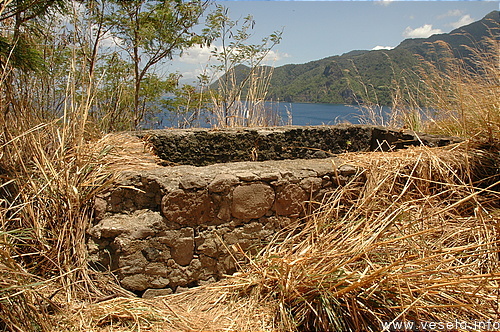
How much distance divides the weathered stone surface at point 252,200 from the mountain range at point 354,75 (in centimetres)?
280

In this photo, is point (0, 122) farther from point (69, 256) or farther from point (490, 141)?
point (490, 141)

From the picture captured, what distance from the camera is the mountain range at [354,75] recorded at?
4852 millimetres

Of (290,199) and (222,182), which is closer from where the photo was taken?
(222,182)

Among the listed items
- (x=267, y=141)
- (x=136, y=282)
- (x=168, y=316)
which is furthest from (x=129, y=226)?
(x=267, y=141)

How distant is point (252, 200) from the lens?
1.69 metres

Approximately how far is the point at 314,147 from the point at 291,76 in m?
5.83

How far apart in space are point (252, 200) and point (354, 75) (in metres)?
4.01

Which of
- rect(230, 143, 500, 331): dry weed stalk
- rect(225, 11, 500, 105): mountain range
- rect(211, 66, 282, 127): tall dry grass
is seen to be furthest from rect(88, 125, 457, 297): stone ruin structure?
rect(225, 11, 500, 105): mountain range

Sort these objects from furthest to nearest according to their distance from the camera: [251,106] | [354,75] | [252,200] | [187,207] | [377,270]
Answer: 1. [354,75]
2. [251,106]
3. [252,200]
4. [187,207]
5. [377,270]

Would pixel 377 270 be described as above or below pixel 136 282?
above

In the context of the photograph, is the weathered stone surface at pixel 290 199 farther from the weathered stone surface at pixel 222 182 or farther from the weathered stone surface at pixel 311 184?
the weathered stone surface at pixel 222 182

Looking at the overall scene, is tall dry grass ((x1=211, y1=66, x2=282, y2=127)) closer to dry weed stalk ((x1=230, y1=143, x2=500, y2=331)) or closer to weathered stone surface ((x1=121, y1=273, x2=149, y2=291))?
dry weed stalk ((x1=230, y1=143, x2=500, y2=331))

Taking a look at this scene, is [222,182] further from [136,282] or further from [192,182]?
[136,282]

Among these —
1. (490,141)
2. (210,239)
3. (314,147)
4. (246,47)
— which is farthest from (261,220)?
(246,47)
